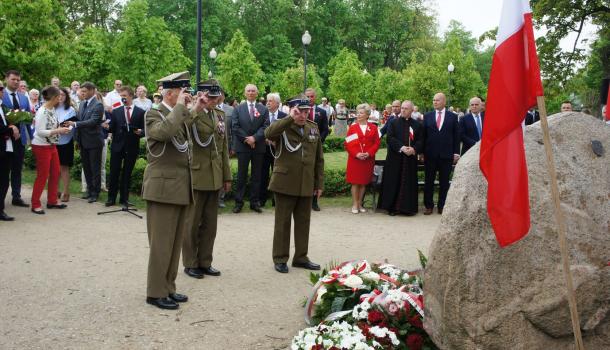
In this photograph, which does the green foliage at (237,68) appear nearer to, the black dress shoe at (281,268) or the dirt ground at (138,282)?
the dirt ground at (138,282)

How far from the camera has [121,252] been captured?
7.95m

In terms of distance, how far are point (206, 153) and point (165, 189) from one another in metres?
1.32

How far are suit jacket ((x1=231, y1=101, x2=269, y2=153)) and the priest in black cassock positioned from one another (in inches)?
99.1

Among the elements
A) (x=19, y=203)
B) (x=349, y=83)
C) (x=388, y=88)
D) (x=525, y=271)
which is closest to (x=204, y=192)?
(x=525, y=271)

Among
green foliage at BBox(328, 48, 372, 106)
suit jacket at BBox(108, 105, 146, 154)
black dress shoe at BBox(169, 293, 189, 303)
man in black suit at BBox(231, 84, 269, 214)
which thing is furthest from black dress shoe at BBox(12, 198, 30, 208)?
green foliage at BBox(328, 48, 372, 106)

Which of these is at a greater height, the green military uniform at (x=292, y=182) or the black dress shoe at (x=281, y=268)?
the green military uniform at (x=292, y=182)

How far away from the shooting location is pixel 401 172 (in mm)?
11734

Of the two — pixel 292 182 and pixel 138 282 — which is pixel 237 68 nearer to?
pixel 292 182

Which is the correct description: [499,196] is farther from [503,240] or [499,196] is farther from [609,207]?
[609,207]

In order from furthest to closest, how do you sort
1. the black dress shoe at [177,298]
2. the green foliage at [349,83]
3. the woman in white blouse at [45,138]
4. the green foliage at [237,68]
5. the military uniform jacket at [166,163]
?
the green foliage at [349,83]
the green foliage at [237,68]
the woman in white blouse at [45,138]
the black dress shoe at [177,298]
the military uniform jacket at [166,163]

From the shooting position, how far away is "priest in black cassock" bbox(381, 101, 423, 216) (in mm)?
11562

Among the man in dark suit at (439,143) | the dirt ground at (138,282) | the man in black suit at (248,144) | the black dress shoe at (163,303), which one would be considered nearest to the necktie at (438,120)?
the man in dark suit at (439,143)

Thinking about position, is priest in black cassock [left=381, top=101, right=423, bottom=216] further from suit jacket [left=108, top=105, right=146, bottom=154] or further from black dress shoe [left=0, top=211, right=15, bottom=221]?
black dress shoe [left=0, top=211, right=15, bottom=221]

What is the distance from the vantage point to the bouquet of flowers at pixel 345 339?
4.40 meters
